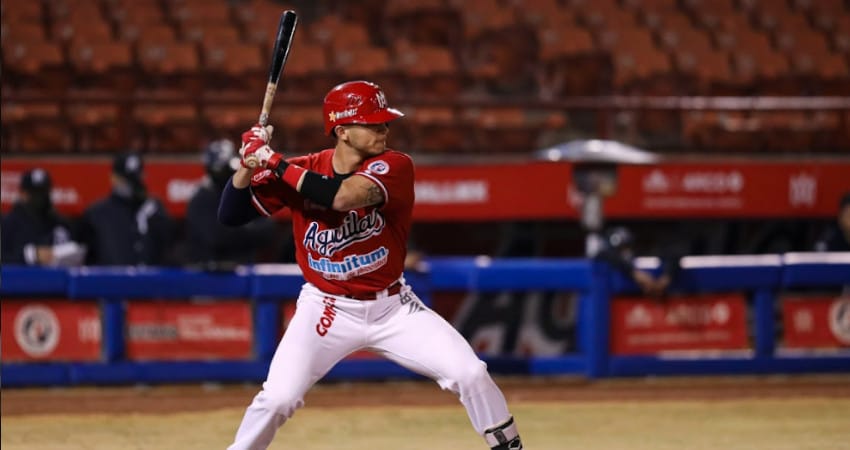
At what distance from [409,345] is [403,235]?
0.49 metres

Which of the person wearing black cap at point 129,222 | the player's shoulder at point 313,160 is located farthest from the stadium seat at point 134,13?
the player's shoulder at point 313,160

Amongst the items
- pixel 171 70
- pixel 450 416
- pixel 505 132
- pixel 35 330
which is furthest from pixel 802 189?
pixel 35 330

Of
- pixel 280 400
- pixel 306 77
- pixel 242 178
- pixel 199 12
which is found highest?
pixel 199 12

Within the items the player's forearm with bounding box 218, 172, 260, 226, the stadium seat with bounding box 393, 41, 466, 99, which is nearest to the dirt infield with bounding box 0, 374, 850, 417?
the player's forearm with bounding box 218, 172, 260, 226

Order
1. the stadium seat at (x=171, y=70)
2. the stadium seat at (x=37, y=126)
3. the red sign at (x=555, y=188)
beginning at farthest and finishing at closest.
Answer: the stadium seat at (x=171, y=70) < the stadium seat at (x=37, y=126) < the red sign at (x=555, y=188)

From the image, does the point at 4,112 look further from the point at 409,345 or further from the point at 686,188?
the point at 409,345

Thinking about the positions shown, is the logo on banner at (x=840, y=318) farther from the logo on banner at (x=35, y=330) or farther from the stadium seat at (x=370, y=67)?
the logo on banner at (x=35, y=330)

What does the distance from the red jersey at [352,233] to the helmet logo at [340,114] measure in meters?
0.21

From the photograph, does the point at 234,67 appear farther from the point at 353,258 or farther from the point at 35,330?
the point at 353,258

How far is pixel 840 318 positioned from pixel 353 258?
235 inches

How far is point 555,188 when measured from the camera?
1190 cm

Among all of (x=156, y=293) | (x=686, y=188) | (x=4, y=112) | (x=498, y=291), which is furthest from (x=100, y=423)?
(x=686, y=188)

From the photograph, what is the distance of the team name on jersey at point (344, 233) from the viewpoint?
539 centimetres

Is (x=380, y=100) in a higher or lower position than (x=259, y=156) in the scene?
higher
